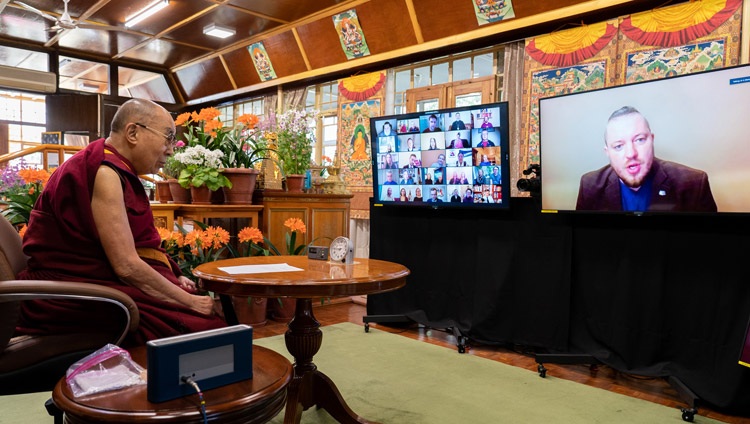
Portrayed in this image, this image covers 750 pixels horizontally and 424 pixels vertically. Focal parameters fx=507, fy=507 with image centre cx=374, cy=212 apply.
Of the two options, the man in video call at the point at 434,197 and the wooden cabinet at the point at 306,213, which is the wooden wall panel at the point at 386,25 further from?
the man in video call at the point at 434,197

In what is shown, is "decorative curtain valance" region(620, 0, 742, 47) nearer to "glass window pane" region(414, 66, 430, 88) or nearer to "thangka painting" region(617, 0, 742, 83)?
"thangka painting" region(617, 0, 742, 83)

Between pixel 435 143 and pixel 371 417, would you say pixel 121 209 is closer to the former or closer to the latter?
pixel 371 417

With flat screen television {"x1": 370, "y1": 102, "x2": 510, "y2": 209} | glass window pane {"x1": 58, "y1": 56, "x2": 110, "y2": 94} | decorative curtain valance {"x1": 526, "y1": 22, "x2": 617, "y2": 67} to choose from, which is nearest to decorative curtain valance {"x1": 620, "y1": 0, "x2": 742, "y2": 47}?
decorative curtain valance {"x1": 526, "y1": 22, "x2": 617, "y2": 67}

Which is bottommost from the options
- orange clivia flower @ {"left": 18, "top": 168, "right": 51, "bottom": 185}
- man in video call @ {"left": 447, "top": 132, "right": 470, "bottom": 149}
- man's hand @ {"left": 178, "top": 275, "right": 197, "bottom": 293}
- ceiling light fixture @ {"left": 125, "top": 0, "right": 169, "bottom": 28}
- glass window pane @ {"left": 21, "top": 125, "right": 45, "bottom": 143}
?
man's hand @ {"left": 178, "top": 275, "right": 197, "bottom": 293}

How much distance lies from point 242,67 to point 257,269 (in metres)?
6.39

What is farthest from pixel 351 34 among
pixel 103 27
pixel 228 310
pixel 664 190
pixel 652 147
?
pixel 228 310

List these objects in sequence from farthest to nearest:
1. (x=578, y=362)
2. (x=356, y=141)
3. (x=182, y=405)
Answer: (x=356, y=141) < (x=578, y=362) < (x=182, y=405)

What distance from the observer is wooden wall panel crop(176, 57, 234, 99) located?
26.6ft

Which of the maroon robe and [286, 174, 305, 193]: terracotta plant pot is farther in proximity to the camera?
[286, 174, 305, 193]: terracotta plant pot

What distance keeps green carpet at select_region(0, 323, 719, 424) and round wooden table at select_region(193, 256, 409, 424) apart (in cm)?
20

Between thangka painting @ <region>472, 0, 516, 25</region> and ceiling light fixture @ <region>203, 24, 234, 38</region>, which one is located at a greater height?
ceiling light fixture @ <region>203, 24, 234, 38</region>

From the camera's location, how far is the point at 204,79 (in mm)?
8508

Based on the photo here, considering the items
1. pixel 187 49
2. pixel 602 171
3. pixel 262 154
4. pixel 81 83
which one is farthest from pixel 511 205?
pixel 81 83

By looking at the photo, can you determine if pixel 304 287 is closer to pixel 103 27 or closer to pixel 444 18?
pixel 444 18
